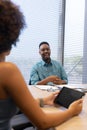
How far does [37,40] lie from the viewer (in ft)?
12.9

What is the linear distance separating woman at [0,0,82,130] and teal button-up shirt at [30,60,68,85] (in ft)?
7.32

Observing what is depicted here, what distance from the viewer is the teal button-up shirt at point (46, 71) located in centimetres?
333

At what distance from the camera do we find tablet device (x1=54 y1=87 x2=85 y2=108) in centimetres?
150

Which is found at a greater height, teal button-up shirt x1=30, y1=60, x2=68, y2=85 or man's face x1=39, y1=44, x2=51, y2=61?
man's face x1=39, y1=44, x2=51, y2=61

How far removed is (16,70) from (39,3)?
10.3 feet

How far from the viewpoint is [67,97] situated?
160cm

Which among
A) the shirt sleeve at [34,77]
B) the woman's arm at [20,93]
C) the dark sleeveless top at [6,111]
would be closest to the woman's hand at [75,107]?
the woman's arm at [20,93]

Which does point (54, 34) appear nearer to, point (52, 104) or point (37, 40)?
point (37, 40)

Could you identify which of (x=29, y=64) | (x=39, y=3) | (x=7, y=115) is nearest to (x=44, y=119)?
(x=7, y=115)

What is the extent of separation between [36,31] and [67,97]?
250 cm

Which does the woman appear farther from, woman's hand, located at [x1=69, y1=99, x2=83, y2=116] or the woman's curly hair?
woman's hand, located at [x1=69, y1=99, x2=83, y2=116]

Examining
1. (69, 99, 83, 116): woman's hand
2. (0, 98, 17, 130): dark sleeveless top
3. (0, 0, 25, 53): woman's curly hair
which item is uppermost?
(0, 0, 25, 53): woman's curly hair

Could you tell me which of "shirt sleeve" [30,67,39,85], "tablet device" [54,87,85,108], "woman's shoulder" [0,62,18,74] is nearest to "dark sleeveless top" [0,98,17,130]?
"woman's shoulder" [0,62,18,74]

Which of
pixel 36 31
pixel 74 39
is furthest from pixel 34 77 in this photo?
pixel 74 39
